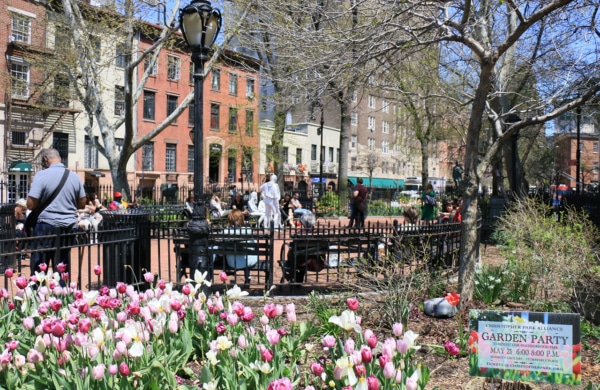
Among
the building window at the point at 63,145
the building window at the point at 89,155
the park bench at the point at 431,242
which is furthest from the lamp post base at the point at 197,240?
the building window at the point at 89,155

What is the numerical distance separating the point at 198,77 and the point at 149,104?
34.0m

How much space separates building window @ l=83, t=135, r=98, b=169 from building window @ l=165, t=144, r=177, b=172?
602cm

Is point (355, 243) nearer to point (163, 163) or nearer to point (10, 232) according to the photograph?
point (10, 232)

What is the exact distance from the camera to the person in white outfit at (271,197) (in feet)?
51.9

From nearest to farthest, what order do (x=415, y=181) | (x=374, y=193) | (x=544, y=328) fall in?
(x=544, y=328) < (x=374, y=193) < (x=415, y=181)

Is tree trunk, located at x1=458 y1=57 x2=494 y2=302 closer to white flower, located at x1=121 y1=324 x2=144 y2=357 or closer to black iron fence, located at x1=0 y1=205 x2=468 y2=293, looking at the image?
black iron fence, located at x1=0 y1=205 x2=468 y2=293

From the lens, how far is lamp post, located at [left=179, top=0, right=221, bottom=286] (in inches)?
245

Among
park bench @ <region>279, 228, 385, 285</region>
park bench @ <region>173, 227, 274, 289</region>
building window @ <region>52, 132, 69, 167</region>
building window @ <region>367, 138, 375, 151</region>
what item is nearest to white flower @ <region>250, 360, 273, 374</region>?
park bench @ <region>173, 227, 274, 289</region>

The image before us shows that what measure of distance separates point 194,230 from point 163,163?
34940mm

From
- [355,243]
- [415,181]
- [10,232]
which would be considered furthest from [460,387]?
[415,181]

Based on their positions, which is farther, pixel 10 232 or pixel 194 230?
pixel 10 232

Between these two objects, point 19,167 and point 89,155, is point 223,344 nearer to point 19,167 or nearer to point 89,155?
point 19,167

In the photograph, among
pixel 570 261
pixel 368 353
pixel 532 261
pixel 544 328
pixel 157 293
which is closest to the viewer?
pixel 368 353

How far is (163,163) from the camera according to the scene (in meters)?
39.9
